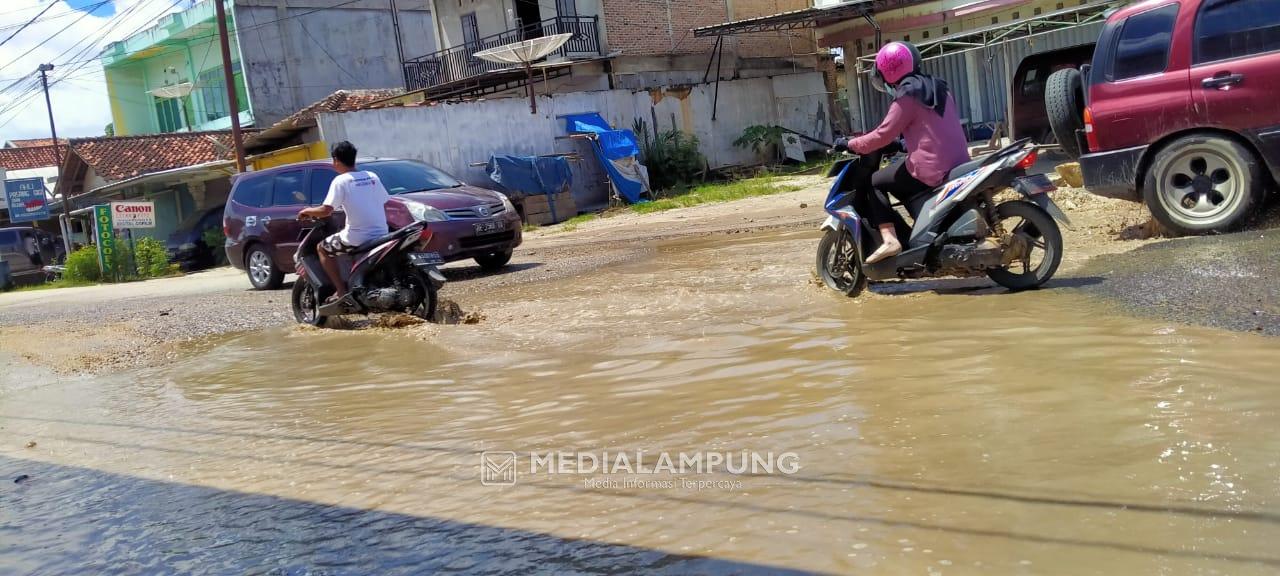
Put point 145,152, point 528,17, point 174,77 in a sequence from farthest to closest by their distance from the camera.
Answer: point 174,77 < point 145,152 < point 528,17

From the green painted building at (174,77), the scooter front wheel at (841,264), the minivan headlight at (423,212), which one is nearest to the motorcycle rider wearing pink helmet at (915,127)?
the scooter front wheel at (841,264)

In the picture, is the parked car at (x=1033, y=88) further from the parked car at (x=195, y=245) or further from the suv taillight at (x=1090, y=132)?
the parked car at (x=195, y=245)

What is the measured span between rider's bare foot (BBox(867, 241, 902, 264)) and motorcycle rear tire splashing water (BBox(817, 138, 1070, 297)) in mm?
50

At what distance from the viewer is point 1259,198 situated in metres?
6.95

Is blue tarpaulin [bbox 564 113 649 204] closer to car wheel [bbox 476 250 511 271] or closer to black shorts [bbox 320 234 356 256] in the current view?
car wheel [bbox 476 250 511 271]

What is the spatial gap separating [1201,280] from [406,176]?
8820mm

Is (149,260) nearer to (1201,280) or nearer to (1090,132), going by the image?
(1090,132)

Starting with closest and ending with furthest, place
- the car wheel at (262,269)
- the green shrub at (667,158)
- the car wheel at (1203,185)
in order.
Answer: the car wheel at (1203,185) → the car wheel at (262,269) → the green shrub at (667,158)

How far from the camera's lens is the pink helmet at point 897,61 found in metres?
6.34

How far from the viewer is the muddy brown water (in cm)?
292

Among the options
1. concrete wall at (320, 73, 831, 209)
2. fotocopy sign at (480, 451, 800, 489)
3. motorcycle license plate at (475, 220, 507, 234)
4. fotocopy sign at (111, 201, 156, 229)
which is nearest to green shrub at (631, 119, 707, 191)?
concrete wall at (320, 73, 831, 209)

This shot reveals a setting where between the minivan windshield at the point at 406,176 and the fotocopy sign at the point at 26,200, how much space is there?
28.9m

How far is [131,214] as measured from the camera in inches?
865

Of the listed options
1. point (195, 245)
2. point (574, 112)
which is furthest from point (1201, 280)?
point (195, 245)
